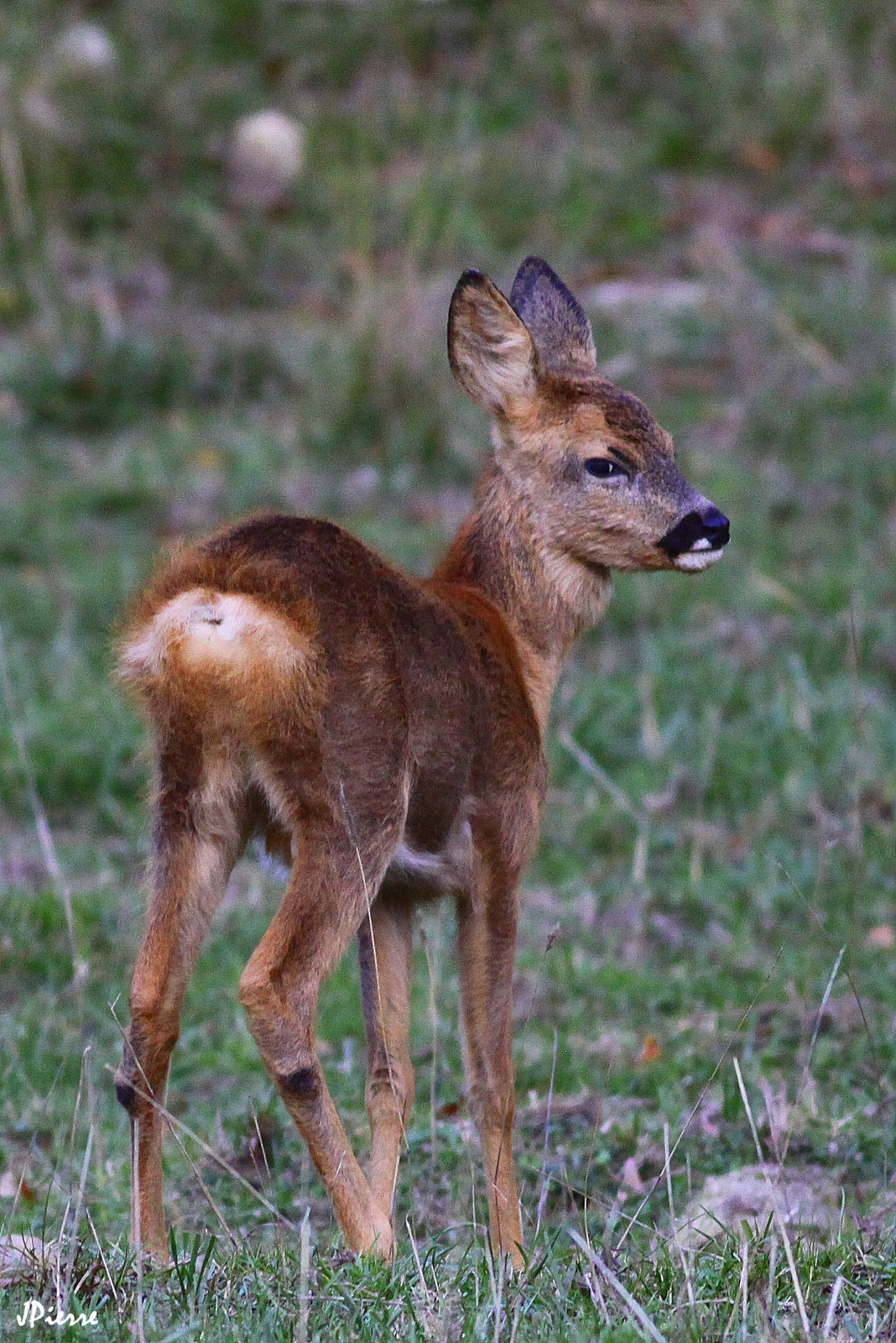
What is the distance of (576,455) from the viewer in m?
4.90

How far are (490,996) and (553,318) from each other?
6.21 ft

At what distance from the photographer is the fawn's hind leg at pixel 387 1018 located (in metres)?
4.59

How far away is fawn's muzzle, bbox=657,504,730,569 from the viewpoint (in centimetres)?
482

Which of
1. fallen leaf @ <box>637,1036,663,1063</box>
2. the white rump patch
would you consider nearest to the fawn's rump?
the white rump patch

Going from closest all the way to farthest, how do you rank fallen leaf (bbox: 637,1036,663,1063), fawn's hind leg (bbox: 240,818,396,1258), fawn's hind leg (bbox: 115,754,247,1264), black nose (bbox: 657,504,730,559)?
fawn's hind leg (bbox: 240,818,396,1258), fawn's hind leg (bbox: 115,754,247,1264), black nose (bbox: 657,504,730,559), fallen leaf (bbox: 637,1036,663,1063)

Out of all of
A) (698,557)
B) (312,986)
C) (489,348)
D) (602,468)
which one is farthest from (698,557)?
(312,986)

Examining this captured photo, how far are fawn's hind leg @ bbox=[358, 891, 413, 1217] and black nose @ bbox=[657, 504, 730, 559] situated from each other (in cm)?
108

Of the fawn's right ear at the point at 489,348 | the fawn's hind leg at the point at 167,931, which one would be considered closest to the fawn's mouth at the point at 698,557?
the fawn's right ear at the point at 489,348

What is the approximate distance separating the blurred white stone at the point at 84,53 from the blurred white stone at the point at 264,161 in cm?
97

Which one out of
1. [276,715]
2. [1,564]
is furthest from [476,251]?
[276,715]

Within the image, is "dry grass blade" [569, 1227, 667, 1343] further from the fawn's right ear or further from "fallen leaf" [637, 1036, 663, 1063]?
the fawn's right ear

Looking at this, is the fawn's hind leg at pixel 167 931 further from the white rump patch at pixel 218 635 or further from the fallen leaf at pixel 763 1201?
the fallen leaf at pixel 763 1201

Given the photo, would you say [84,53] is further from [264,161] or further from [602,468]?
[602,468]

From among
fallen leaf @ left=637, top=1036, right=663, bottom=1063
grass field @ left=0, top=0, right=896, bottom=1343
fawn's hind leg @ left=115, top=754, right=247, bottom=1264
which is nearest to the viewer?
fawn's hind leg @ left=115, top=754, right=247, bottom=1264
